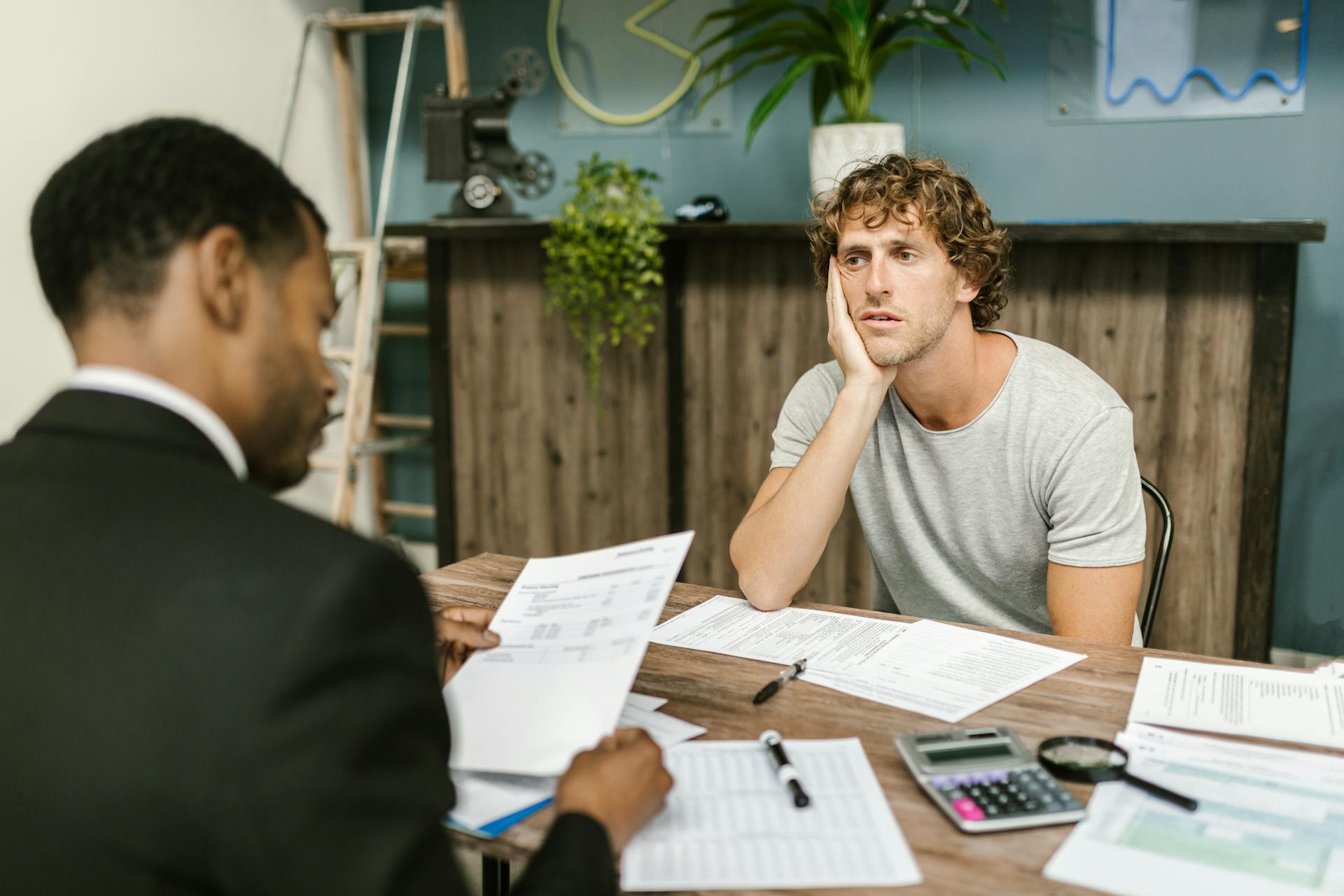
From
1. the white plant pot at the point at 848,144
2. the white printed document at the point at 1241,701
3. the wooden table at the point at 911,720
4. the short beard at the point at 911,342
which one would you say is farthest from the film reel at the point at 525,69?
the white printed document at the point at 1241,701

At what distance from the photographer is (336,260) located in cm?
350

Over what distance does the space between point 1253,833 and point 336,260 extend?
3220 millimetres

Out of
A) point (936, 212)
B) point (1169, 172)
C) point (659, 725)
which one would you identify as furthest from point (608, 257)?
point (659, 725)

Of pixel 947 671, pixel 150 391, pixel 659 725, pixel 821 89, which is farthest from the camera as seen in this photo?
pixel 821 89

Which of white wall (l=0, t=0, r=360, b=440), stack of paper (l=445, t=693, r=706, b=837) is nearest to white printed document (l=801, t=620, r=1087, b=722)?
stack of paper (l=445, t=693, r=706, b=837)

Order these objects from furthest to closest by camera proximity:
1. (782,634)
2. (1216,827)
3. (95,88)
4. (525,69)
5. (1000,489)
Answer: (525,69)
(95,88)
(1000,489)
(782,634)
(1216,827)

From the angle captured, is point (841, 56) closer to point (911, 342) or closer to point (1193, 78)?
point (1193, 78)

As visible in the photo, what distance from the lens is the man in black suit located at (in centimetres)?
62

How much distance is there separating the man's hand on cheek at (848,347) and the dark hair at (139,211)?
1.14 metres

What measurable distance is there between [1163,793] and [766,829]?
359 millimetres

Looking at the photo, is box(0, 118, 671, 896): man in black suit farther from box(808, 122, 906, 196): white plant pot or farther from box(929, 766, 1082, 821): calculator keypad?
box(808, 122, 906, 196): white plant pot

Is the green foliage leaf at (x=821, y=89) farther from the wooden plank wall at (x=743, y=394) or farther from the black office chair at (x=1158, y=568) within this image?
the black office chair at (x=1158, y=568)

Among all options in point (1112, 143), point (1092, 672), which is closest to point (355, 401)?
point (1112, 143)

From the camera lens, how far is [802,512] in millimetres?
1612
